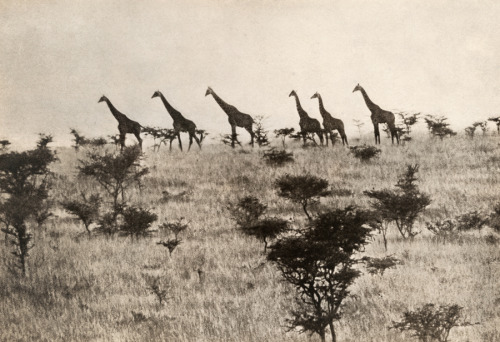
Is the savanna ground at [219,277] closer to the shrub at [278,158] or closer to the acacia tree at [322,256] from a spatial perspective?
the acacia tree at [322,256]

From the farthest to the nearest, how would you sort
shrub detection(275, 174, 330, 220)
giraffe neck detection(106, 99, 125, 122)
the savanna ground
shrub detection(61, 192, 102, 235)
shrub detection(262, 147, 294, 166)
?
giraffe neck detection(106, 99, 125, 122) → shrub detection(262, 147, 294, 166) → shrub detection(61, 192, 102, 235) → shrub detection(275, 174, 330, 220) → the savanna ground

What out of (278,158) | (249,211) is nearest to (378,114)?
(278,158)

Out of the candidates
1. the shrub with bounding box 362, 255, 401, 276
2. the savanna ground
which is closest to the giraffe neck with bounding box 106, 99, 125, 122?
the savanna ground

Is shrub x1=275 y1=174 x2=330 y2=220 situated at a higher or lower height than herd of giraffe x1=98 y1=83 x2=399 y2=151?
lower

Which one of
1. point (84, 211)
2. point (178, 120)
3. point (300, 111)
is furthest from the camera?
point (300, 111)

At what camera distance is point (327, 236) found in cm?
770

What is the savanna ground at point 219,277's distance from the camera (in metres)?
8.80

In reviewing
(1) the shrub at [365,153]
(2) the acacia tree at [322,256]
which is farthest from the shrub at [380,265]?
(1) the shrub at [365,153]

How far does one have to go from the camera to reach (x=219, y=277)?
11445mm

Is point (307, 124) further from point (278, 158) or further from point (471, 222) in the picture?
point (471, 222)

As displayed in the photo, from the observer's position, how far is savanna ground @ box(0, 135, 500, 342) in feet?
28.9

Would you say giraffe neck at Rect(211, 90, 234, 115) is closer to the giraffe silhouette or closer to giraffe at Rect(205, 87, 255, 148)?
giraffe at Rect(205, 87, 255, 148)

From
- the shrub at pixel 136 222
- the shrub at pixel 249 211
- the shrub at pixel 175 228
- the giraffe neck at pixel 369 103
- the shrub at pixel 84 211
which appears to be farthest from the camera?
the giraffe neck at pixel 369 103

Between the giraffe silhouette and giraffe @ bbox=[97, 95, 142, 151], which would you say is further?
the giraffe silhouette
